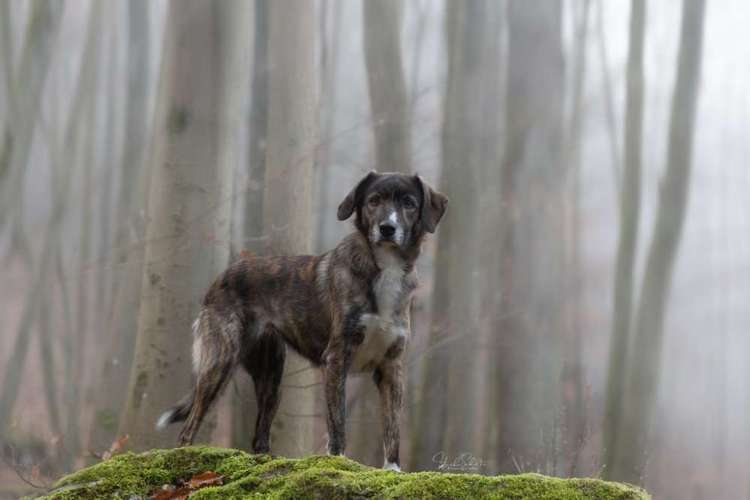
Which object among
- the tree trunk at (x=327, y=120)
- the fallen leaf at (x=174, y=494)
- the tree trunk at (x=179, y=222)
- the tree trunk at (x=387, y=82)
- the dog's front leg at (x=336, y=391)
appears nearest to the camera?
the fallen leaf at (x=174, y=494)

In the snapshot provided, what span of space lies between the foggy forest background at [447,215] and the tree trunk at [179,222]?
0.09 m

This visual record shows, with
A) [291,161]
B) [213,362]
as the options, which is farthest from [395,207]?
[291,161]

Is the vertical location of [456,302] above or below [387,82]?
below

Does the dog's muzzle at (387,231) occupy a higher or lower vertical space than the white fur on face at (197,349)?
higher

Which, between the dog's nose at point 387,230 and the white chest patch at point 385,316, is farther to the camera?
the white chest patch at point 385,316

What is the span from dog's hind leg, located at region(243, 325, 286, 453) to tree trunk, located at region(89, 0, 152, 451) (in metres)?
4.03

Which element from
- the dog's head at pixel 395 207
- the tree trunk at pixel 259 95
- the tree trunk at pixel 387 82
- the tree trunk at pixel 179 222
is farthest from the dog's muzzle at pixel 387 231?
the tree trunk at pixel 387 82

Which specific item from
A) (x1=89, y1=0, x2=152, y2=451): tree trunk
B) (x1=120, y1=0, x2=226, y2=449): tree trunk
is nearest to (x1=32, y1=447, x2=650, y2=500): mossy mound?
(x1=120, y1=0, x2=226, y2=449): tree trunk

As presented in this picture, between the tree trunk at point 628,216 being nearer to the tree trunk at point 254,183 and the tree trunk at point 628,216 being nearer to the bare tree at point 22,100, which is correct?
the tree trunk at point 254,183

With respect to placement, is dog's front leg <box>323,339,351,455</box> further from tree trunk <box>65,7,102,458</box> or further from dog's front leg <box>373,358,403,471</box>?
tree trunk <box>65,7,102,458</box>

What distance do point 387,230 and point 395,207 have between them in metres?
0.20

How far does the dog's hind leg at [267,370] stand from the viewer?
5.99 metres

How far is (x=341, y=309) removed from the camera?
17.3 ft

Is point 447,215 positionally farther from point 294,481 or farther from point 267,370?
point 294,481
